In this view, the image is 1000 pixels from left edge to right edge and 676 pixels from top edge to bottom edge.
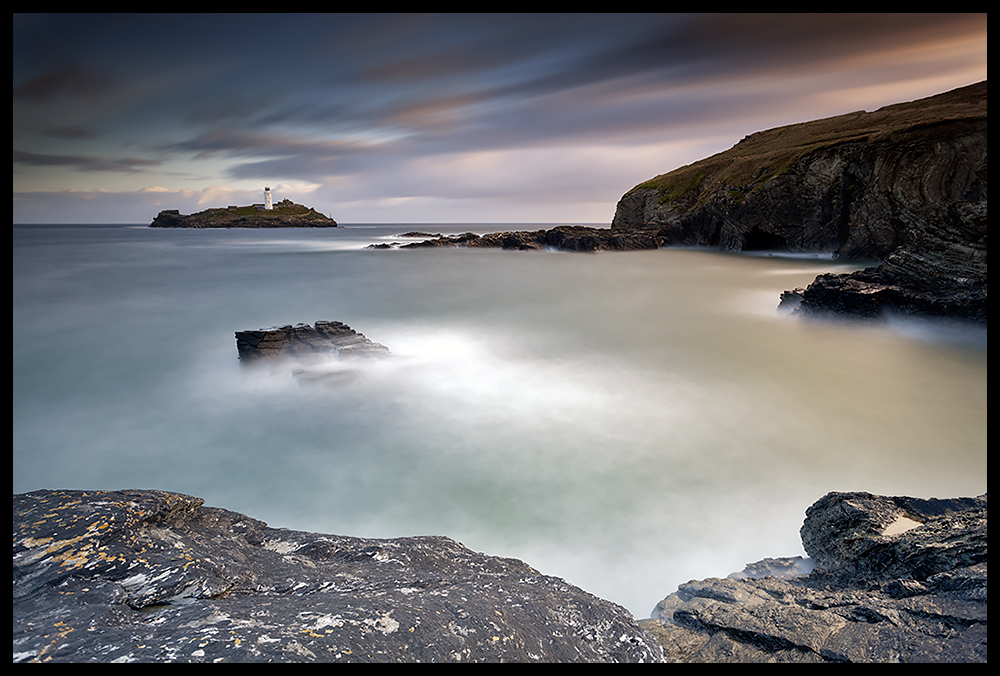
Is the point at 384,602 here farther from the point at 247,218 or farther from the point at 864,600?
the point at 247,218

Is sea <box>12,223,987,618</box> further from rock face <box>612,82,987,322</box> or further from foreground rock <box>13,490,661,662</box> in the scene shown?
foreground rock <box>13,490,661,662</box>

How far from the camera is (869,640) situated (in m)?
2.47

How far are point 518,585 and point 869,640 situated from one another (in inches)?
79.6

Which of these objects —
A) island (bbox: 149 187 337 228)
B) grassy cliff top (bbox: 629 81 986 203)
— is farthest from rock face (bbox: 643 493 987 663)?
island (bbox: 149 187 337 228)

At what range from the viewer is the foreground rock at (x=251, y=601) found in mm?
1858

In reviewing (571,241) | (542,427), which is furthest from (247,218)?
(542,427)

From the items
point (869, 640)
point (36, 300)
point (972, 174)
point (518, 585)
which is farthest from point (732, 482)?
point (36, 300)

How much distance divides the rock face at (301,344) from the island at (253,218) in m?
132

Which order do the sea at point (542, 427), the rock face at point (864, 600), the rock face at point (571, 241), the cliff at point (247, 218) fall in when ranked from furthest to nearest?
1. the cliff at point (247, 218)
2. the rock face at point (571, 241)
3. the sea at point (542, 427)
4. the rock face at point (864, 600)

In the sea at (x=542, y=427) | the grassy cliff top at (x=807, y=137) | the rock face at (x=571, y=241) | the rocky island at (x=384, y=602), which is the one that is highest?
the grassy cliff top at (x=807, y=137)

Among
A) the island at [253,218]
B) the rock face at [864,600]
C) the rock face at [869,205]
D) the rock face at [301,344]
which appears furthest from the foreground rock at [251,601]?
the island at [253,218]

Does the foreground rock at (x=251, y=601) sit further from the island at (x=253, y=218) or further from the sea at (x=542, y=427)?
the island at (x=253, y=218)

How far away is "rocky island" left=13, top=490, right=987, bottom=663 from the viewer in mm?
1933

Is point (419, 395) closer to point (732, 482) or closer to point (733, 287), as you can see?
point (732, 482)
